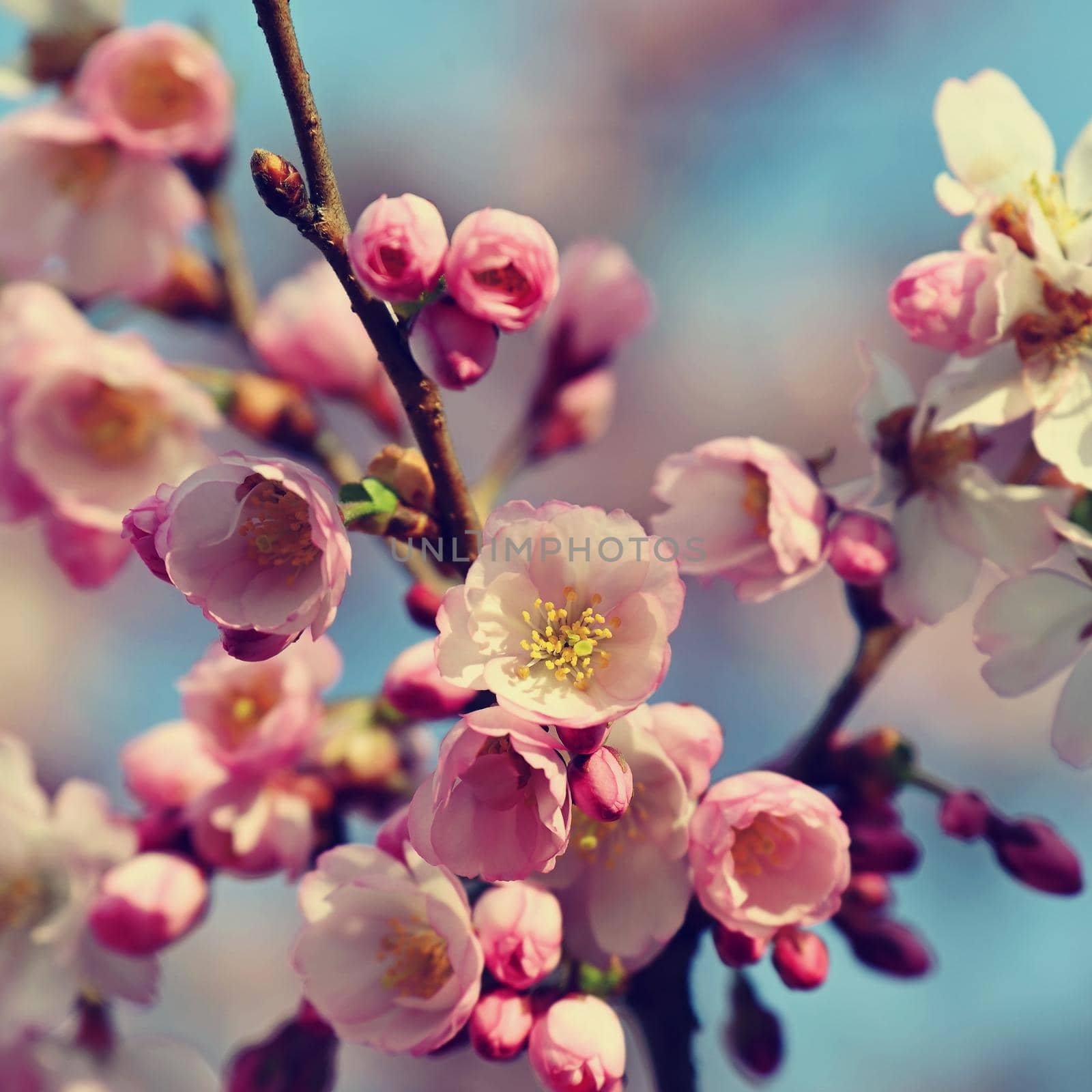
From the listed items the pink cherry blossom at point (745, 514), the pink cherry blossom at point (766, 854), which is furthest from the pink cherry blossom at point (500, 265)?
the pink cherry blossom at point (766, 854)

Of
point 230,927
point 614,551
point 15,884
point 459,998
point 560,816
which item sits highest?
point 614,551

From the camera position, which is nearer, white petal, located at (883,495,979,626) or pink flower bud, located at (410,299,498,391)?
pink flower bud, located at (410,299,498,391)

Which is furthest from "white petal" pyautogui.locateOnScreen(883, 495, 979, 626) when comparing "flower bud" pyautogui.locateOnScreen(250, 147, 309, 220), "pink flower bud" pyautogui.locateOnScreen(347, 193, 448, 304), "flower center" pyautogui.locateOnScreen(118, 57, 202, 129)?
"flower center" pyautogui.locateOnScreen(118, 57, 202, 129)

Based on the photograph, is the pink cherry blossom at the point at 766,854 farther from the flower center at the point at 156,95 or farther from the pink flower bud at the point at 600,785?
the flower center at the point at 156,95

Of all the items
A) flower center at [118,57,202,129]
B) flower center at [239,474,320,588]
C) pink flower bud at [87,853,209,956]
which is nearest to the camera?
flower center at [239,474,320,588]

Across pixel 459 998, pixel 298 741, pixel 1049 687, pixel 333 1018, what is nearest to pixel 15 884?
pixel 298 741

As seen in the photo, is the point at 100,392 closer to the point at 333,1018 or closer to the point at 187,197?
the point at 187,197

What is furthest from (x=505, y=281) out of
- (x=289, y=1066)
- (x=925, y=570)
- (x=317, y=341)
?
(x=289, y=1066)

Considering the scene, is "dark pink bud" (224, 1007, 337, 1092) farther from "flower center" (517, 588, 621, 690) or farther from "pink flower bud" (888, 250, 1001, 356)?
"pink flower bud" (888, 250, 1001, 356)
